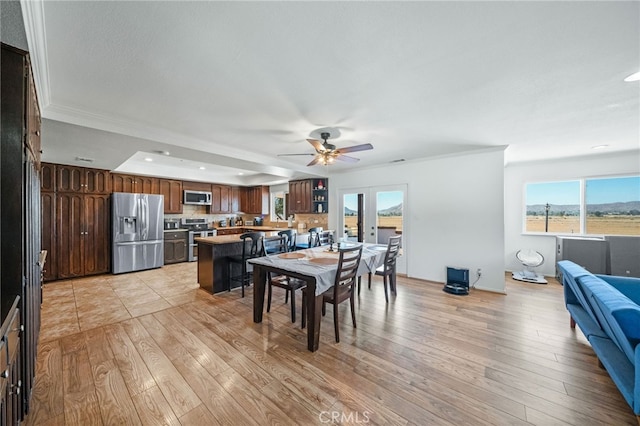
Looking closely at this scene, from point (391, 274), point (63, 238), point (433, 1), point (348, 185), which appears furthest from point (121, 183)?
point (433, 1)

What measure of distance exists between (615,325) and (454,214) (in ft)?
10.3

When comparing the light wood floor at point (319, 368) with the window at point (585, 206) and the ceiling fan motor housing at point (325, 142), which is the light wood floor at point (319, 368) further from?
the window at point (585, 206)

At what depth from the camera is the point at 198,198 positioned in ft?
22.6

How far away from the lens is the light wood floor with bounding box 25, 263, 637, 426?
163cm

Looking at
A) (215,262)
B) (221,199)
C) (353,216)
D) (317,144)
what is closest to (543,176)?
(353,216)

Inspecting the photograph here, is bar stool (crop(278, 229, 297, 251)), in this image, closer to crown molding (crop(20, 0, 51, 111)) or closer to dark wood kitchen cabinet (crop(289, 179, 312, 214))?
dark wood kitchen cabinet (crop(289, 179, 312, 214))

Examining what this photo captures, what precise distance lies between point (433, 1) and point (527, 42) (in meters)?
0.81

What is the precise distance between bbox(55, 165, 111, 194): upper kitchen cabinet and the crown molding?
137 inches

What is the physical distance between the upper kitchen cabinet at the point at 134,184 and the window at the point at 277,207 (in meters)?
3.20

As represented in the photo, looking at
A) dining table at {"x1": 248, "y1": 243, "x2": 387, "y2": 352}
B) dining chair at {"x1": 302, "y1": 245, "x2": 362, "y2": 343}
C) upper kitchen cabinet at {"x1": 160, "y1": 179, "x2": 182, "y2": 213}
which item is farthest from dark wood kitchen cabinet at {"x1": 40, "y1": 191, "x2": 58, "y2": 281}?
dining chair at {"x1": 302, "y1": 245, "x2": 362, "y2": 343}

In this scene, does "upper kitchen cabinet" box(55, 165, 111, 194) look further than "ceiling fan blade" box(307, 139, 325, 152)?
Yes

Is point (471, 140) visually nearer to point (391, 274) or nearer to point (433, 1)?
point (391, 274)

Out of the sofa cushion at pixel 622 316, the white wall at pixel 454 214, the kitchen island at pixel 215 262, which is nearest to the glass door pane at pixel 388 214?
the white wall at pixel 454 214

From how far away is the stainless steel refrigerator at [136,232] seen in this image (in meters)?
5.11
